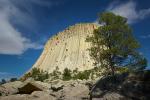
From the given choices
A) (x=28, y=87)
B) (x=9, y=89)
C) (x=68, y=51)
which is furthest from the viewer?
(x=68, y=51)

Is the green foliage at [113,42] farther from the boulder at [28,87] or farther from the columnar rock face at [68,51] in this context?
the columnar rock face at [68,51]

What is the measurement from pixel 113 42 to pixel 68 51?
130 meters

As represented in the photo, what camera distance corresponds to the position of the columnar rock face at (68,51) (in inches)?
5965

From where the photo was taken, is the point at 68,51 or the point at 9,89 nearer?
the point at 9,89

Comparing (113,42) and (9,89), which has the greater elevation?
(113,42)

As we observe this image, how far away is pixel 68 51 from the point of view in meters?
167

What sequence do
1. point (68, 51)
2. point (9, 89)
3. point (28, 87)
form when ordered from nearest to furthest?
point (28, 87)
point (9, 89)
point (68, 51)

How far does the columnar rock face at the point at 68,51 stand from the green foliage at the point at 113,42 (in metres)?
107

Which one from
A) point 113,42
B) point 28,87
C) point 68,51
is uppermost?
point 68,51

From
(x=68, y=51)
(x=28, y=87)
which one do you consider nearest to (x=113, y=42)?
(x=28, y=87)

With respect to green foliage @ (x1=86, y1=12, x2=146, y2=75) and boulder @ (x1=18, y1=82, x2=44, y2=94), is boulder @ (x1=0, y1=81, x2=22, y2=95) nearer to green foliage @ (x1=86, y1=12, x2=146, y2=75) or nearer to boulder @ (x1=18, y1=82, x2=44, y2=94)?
boulder @ (x1=18, y1=82, x2=44, y2=94)

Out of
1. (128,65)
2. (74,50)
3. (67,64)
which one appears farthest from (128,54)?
(74,50)

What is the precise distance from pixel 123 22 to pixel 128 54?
4453mm

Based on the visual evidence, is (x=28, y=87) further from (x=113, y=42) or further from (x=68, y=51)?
(x=68, y=51)
